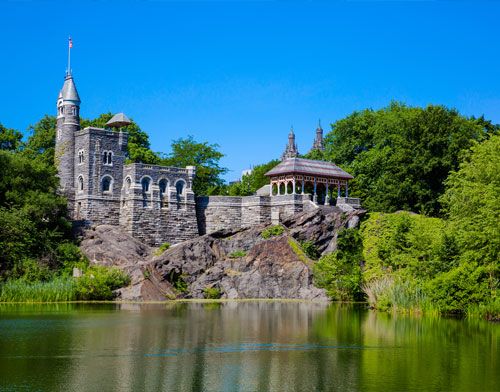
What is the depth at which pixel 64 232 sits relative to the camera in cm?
5819

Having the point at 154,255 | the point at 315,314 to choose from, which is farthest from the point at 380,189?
the point at 315,314

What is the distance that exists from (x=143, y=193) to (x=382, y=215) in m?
18.6

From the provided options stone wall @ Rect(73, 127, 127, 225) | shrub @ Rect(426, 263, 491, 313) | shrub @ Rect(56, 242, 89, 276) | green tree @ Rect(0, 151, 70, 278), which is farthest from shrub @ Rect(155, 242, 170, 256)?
shrub @ Rect(426, 263, 491, 313)

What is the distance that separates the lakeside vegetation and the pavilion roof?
4196mm

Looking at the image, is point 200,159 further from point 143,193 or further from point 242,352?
point 242,352

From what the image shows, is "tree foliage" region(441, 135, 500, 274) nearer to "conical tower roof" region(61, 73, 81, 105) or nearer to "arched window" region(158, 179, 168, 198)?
"arched window" region(158, 179, 168, 198)

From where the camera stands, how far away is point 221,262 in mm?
57469

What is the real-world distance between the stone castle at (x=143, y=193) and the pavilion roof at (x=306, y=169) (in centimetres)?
8

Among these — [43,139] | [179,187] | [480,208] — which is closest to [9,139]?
[43,139]

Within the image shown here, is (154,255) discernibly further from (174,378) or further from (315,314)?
(174,378)

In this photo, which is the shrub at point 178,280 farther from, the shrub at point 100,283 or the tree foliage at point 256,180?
the tree foliage at point 256,180

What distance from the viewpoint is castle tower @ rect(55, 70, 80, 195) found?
204ft

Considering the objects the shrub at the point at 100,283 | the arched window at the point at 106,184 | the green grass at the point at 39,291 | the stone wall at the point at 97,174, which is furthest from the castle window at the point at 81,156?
the green grass at the point at 39,291

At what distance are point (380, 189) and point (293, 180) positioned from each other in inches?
347
